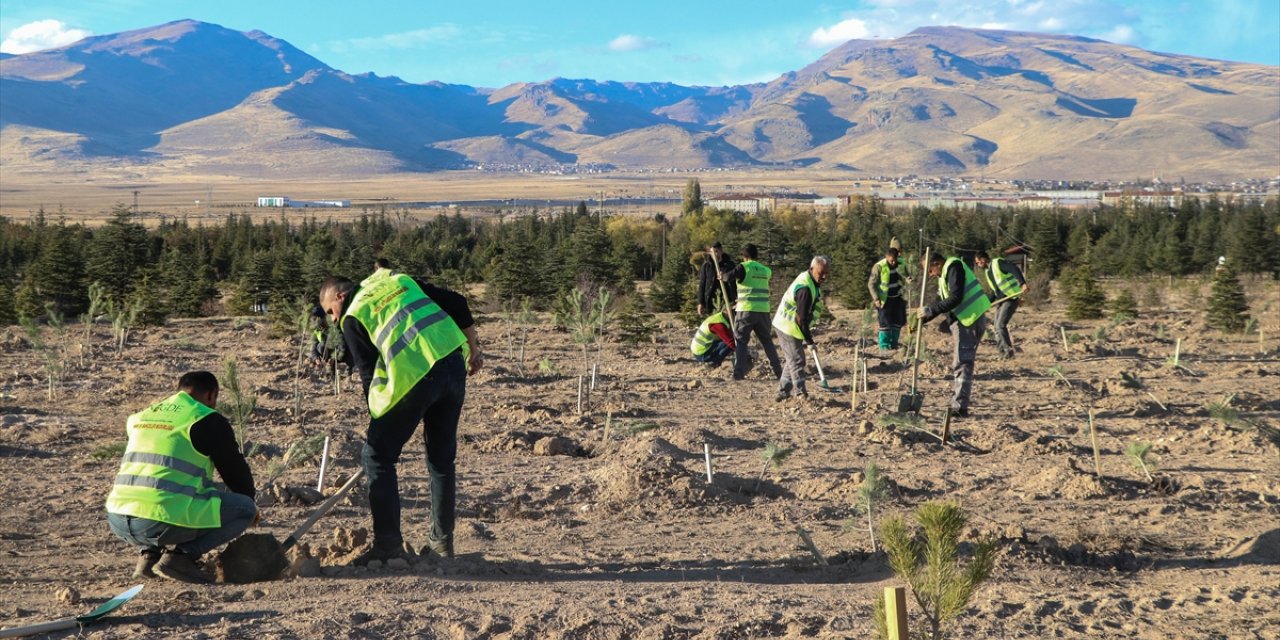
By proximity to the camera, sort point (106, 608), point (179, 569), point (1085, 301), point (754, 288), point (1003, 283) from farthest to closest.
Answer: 1. point (1085, 301)
2. point (1003, 283)
3. point (754, 288)
4. point (179, 569)
5. point (106, 608)

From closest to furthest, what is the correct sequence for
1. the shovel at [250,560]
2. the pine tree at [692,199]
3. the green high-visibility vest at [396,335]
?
the shovel at [250,560]
the green high-visibility vest at [396,335]
the pine tree at [692,199]

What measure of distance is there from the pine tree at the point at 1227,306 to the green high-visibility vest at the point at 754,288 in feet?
33.8

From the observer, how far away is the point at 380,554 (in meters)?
5.94

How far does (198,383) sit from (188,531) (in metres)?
0.74

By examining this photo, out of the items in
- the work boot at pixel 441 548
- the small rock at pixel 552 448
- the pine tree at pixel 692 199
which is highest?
the pine tree at pixel 692 199

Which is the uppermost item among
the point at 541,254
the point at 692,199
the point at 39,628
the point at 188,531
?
the point at 692,199

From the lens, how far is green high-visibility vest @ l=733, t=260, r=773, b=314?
1260cm

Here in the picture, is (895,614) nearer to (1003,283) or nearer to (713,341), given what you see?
(713,341)

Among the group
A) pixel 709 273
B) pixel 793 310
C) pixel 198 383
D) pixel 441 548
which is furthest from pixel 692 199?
pixel 198 383

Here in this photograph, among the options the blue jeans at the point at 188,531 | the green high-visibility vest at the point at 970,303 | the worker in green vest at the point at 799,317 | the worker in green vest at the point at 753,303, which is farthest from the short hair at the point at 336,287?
the worker in green vest at the point at 753,303

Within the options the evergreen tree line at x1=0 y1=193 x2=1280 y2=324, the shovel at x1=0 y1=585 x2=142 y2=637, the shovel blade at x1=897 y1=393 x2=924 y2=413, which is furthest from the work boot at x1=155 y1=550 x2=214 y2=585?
the evergreen tree line at x1=0 y1=193 x2=1280 y2=324

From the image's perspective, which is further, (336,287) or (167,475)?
(336,287)

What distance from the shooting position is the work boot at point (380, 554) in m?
5.90

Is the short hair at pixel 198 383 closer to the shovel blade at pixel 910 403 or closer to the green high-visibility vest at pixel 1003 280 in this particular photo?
the shovel blade at pixel 910 403
